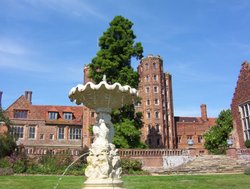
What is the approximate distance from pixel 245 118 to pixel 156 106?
85.7 ft

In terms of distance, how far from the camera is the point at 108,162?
8258mm

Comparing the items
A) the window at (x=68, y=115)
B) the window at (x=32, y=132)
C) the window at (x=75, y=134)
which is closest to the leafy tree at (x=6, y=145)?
the window at (x=32, y=132)

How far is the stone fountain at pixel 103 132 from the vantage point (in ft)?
26.2

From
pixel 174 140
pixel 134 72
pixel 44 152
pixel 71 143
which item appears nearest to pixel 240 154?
pixel 134 72

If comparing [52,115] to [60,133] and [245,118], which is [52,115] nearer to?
[60,133]

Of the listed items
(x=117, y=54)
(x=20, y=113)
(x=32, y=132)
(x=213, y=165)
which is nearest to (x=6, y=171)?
(x=117, y=54)

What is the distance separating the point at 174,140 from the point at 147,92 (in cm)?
1098

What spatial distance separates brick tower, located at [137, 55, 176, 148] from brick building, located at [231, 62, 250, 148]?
75.6 feet

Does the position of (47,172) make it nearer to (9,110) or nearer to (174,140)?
(9,110)

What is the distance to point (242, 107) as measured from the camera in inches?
1166

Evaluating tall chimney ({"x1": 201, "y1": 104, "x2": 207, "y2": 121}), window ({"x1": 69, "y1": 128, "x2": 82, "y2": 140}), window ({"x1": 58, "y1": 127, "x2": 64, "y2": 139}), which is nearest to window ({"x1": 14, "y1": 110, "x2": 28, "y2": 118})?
window ({"x1": 58, "y1": 127, "x2": 64, "y2": 139})

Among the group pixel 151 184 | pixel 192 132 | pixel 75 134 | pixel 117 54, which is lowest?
pixel 151 184

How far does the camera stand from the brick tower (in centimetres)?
5341

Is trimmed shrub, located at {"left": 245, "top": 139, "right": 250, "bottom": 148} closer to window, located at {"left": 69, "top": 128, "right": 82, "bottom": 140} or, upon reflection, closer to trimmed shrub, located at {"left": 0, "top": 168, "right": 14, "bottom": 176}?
trimmed shrub, located at {"left": 0, "top": 168, "right": 14, "bottom": 176}
